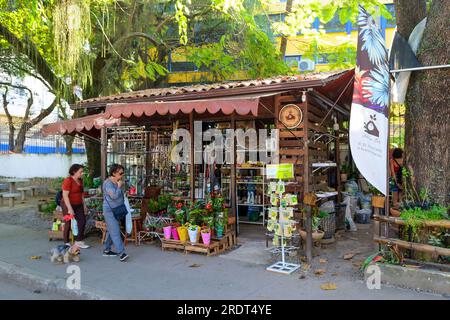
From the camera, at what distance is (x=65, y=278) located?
5668 mm

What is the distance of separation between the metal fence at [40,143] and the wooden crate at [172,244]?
10.3 meters

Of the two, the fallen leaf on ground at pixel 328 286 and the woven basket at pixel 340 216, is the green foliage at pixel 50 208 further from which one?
the fallen leaf on ground at pixel 328 286

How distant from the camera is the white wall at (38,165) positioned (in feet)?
52.9

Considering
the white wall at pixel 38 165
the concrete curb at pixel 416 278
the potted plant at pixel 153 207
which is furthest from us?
the white wall at pixel 38 165

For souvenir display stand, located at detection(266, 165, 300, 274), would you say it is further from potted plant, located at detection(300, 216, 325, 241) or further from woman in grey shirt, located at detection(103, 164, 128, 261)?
woman in grey shirt, located at detection(103, 164, 128, 261)

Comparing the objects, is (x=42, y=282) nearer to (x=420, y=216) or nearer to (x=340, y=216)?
(x=420, y=216)

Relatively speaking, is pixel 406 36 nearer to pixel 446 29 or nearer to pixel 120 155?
pixel 446 29

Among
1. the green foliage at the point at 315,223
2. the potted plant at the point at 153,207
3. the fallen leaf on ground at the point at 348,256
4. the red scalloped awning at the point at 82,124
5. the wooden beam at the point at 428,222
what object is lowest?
the fallen leaf on ground at the point at 348,256

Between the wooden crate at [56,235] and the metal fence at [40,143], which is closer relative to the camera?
the wooden crate at [56,235]

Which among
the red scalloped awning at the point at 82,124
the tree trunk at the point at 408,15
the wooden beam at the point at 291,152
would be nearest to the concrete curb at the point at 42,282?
the red scalloped awning at the point at 82,124

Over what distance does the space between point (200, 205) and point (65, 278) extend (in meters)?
2.75

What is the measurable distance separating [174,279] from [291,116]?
3490 millimetres

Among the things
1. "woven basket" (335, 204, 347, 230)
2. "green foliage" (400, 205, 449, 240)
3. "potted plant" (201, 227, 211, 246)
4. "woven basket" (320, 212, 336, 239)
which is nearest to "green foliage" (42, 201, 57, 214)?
"potted plant" (201, 227, 211, 246)

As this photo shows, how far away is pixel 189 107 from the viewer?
6215 mm
